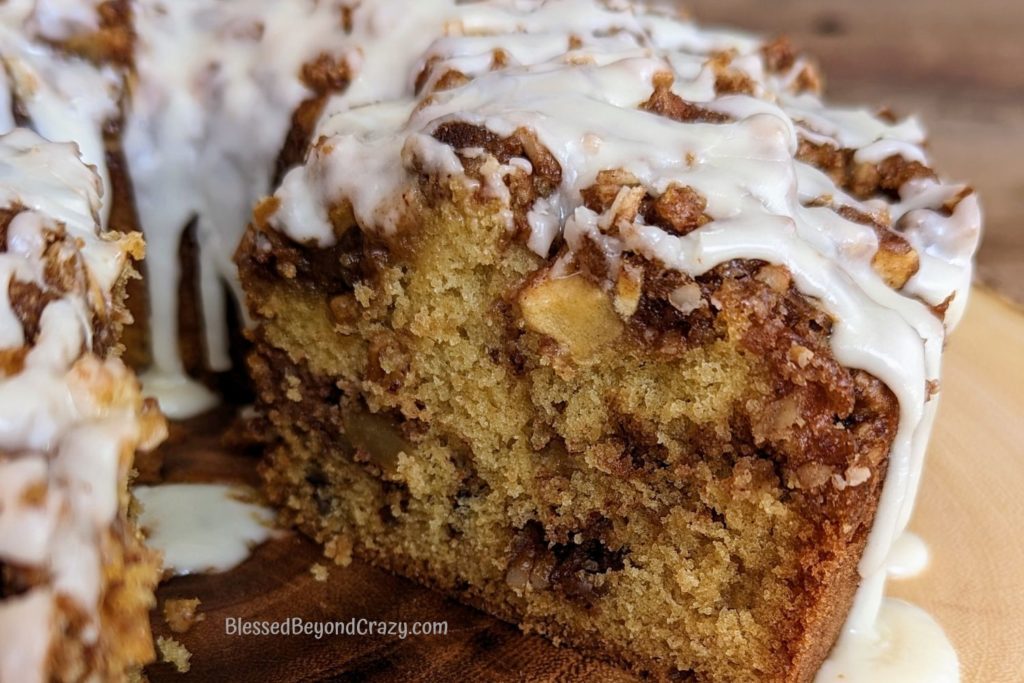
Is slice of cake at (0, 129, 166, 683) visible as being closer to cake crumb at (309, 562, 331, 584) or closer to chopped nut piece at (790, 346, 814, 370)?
cake crumb at (309, 562, 331, 584)

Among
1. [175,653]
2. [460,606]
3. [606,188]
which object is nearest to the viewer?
[606,188]

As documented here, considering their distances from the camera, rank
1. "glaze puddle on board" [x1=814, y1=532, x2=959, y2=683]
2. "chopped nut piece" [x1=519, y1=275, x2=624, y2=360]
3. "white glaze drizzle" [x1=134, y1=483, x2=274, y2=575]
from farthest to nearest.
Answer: "white glaze drizzle" [x1=134, y1=483, x2=274, y2=575], "glaze puddle on board" [x1=814, y1=532, x2=959, y2=683], "chopped nut piece" [x1=519, y1=275, x2=624, y2=360]

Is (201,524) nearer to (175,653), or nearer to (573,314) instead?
(175,653)

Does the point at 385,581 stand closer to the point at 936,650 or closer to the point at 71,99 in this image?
the point at 936,650

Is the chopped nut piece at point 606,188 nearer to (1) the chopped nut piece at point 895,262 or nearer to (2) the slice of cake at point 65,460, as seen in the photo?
(1) the chopped nut piece at point 895,262

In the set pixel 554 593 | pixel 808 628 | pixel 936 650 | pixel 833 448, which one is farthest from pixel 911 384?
pixel 554 593

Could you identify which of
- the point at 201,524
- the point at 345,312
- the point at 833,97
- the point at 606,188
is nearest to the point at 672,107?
the point at 606,188

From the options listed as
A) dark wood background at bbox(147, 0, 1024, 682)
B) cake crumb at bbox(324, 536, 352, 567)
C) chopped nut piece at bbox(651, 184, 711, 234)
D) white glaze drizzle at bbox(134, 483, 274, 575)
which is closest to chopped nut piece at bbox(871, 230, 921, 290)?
chopped nut piece at bbox(651, 184, 711, 234)
